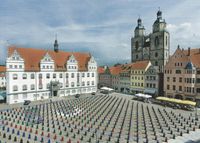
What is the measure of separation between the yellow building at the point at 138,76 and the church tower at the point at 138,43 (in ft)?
46.4

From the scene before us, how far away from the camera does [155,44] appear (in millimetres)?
76312

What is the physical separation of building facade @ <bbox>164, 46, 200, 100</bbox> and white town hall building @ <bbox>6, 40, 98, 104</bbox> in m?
31.5

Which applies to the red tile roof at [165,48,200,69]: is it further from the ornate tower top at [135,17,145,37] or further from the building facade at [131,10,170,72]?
the ornate tower top at [135,17,145,37]

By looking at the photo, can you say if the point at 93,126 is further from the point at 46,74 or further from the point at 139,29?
the point at 139,29

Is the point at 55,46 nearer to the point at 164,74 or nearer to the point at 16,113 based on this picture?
the point at 16,113

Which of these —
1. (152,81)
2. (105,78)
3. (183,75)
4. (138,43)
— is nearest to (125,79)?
(152,81)

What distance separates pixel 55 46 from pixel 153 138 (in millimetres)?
55215

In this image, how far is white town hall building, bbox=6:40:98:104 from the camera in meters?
52.6

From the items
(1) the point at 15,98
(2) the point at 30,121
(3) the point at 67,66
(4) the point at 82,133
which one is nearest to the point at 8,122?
(2) the point at 30,121

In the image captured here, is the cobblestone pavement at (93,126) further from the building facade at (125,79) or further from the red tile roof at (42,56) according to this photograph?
the building facade at (125,79)

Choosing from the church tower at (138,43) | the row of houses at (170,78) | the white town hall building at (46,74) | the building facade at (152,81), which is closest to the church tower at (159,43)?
the church tower at (138,43)

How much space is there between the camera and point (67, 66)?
2584 inches

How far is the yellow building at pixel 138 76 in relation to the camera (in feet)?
222

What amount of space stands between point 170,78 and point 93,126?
35.7 metres
